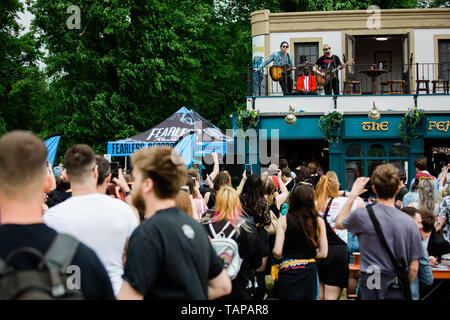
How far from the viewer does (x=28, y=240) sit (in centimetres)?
226

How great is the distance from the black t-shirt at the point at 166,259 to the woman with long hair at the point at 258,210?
342 centimetres

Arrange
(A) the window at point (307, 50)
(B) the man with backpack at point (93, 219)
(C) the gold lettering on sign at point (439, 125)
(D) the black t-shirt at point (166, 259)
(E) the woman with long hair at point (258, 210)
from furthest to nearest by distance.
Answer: (A) the window at point (307, 50)
(C) the gold lettering on sign at point (439, 125)
(E) the woman with long hair at point (258, 210)
(B) the man with backpack at point (93, 219)
(D) the black t-shirt at point (166, 259)

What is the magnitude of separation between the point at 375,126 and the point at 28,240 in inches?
654

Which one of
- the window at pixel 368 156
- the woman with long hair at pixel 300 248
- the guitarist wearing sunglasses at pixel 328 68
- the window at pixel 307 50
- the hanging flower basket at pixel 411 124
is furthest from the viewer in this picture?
the window at pixel 307 50

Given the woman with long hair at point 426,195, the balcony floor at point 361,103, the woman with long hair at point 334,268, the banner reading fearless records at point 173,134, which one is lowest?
the woman with long hair at point 334,268

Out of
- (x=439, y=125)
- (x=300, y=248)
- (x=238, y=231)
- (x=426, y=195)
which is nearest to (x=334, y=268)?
(x=300, y=248)

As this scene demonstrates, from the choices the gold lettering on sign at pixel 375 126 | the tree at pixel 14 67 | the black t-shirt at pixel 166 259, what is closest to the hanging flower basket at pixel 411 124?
the gold lettering on sign at pixel 375 126

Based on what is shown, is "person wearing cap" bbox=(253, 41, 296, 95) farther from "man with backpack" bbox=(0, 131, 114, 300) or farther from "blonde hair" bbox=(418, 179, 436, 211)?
"man with backpack" bbox=(0, 131, 114, 300)

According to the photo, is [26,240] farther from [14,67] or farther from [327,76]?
[14,67]

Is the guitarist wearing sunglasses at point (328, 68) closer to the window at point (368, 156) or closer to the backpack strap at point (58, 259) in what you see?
the window at point (368, 156)

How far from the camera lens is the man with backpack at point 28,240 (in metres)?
2.03

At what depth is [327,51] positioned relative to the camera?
57.5 feet

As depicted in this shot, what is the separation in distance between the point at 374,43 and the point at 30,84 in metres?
17.6
